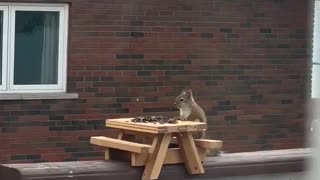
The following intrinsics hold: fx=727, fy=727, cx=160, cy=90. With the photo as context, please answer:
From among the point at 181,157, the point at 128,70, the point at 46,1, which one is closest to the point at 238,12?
the point at 128,70

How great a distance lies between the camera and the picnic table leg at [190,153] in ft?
16.2

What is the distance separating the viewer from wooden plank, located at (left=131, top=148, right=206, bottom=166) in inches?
190

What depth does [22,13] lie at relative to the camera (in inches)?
320

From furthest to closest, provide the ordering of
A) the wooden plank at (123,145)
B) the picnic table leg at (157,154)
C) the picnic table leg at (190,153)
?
the picnic table leg at (190,153)
the picnic table leg at (157,154)
the wooden plank at (123,145)

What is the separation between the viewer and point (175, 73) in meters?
8.77

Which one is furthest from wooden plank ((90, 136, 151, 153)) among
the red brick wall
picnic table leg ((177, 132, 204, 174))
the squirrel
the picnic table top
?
the red brick wall

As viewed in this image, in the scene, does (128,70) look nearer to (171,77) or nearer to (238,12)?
(171,77)

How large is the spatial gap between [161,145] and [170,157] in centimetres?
22

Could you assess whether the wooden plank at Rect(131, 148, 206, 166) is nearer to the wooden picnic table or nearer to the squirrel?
the wooden picnic table

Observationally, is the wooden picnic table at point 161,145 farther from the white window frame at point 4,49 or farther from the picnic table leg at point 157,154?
the white window frame at point 4,49

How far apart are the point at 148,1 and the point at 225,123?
1.85m

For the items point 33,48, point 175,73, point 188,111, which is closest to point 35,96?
point 33,48

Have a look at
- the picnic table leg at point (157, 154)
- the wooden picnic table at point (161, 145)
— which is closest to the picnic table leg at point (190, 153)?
the wooden picnic table at point (161, 145)

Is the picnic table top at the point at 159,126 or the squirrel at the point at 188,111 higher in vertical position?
the squirrel at the point at 188,111
